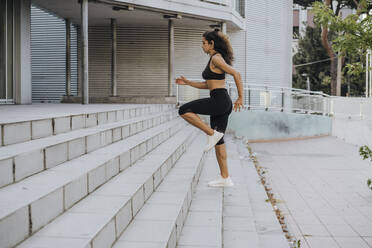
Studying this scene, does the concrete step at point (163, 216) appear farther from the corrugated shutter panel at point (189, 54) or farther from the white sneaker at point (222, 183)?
the corrugated shutter panel at point (189, 54)

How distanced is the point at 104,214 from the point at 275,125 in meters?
13.9

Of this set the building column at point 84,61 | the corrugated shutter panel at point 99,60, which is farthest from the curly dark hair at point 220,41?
the corrugated shutter panel at point 99,60

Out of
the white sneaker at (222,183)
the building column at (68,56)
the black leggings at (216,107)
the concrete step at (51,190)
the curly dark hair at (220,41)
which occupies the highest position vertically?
the building column at (68,56)

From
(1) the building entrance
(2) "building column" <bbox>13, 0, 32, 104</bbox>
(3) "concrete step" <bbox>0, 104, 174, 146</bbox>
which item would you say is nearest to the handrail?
(2) "building column" <bbox>13, 0, 32, 104</bbox>

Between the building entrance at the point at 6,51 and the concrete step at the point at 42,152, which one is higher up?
the building entrance at the point at 6,51

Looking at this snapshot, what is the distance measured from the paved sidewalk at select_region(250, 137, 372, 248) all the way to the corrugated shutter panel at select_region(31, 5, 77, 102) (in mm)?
8797

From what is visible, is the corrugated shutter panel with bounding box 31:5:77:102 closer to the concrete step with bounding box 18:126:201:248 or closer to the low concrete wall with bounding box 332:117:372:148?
the low concrete wall with bounding box 332:117:372:148

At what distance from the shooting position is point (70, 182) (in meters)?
3.08

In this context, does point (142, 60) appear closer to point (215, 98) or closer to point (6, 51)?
point (6, 51)

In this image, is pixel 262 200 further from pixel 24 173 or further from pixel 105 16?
pixel 105 16

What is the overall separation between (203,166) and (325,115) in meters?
12.2

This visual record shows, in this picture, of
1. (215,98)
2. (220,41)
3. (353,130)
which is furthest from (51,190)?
(353,130)

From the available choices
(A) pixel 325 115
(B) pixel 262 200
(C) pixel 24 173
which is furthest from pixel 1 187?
(A) pixel 325 115

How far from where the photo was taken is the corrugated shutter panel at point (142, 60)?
17688mm
